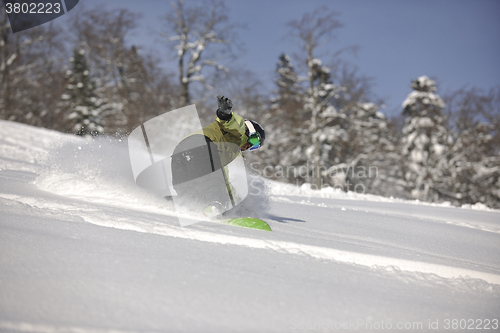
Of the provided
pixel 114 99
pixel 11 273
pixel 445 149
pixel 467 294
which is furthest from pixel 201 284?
pixel 114 99

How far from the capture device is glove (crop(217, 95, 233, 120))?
255 centimetres

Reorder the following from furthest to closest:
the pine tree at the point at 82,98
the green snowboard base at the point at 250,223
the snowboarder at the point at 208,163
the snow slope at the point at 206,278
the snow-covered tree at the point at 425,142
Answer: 1. the snow-covered tree at the point at 425,142
2. the pine tree at the point at 82,98
3. the snowboarder at the point at 208,163
4. the green snowboard base at the point at 250,223
5. the snow slope at the point at 206,278

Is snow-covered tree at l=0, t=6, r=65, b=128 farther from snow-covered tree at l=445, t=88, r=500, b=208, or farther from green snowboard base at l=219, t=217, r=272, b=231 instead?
snow-covered tree at l=445, t=88, r=500, b=208

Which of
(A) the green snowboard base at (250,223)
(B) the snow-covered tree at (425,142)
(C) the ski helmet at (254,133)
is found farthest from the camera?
(B) the snow-covered tree at (425,142)

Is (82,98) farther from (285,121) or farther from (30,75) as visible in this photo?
(285,121)

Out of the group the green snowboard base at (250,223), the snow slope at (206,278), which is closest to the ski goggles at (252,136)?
the green snowboard base at (250,223)

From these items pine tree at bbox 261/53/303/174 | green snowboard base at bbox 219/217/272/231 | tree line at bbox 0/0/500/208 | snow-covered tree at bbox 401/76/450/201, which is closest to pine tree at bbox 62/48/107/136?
tree line at bbox 0/0/500/208

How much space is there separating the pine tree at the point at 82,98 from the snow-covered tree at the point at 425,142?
19.6 metres

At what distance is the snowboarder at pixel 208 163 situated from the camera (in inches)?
104

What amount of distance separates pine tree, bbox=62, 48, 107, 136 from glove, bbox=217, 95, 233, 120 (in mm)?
17199

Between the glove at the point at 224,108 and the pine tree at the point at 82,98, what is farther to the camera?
the pine tree at the point at 82,98

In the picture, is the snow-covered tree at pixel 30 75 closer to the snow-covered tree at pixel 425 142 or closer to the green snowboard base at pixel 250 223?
the green snowboard base at pixel 250 223

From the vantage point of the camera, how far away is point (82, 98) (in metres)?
18.0

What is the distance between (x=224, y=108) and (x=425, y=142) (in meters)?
19.7
